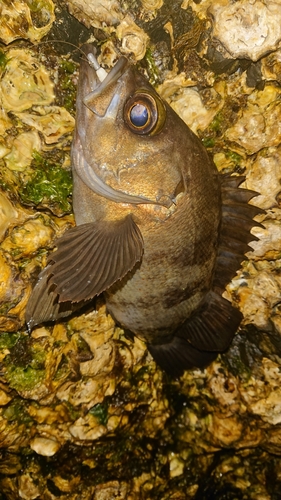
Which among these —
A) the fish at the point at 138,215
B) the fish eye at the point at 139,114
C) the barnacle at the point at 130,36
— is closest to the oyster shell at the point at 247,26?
the barnacle at the point at 130,36

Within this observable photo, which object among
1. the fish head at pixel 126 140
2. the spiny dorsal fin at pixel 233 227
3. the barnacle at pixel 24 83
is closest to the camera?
the fish head at pixel 126 140

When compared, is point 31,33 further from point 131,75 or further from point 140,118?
point 140,118

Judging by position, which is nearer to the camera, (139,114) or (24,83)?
(139,114)

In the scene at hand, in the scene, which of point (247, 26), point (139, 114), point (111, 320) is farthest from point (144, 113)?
point (111, 320)

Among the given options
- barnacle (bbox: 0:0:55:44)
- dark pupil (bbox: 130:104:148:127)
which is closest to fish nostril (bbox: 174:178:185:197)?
dark pupil (bbox: 130:104:148:127)

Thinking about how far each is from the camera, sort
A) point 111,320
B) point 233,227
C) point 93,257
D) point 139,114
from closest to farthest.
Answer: point 139,114 < point 93,257 < point 233,227 < point 111,320

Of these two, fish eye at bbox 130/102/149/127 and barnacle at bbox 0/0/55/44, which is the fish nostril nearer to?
fish eye at bbox 130/102/149/127

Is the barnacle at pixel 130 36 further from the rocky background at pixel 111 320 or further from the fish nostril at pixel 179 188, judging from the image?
the fish nostril at pixel 179 188

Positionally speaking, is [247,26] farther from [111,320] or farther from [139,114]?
[111,320]
